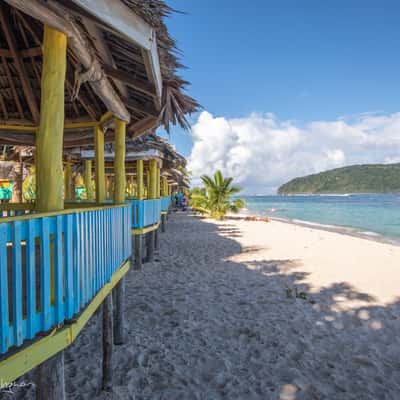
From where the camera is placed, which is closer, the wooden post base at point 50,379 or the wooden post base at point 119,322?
the wooden post base at point 50,379

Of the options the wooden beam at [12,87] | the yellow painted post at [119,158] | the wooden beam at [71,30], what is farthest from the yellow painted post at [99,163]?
the wooden beam at [71,30]

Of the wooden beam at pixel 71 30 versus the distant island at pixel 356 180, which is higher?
the distant island at pixel 356 180

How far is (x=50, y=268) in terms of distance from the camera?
83.1 inches

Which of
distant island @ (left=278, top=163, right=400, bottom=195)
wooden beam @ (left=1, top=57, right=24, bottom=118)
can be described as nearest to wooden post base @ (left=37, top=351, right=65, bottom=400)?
wooden beam @ (left=1, top=57, right=24, bottom=118)

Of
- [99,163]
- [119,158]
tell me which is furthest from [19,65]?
[119,158]

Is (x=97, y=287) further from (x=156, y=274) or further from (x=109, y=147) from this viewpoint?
(x=109, y=147)


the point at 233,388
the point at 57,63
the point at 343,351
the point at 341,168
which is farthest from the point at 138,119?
the point at 341,168

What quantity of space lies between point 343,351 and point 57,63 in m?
4.51

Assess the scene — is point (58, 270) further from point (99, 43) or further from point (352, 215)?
point (352, 215)

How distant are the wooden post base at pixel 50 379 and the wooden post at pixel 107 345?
1221 millimetres

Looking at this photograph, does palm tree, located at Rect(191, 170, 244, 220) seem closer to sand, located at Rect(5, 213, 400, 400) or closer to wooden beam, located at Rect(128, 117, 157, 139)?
sand, located at Rect(5, 213, 400, 400)

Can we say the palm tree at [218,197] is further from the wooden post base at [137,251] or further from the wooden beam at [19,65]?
the wooden beam at [19,65]

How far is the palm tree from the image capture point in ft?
68.5

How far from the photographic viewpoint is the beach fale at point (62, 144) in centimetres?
178
